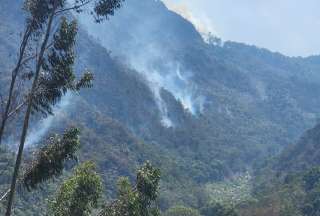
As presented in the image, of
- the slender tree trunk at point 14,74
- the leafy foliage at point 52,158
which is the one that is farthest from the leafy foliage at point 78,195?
the slender tree trunk at point 14,74

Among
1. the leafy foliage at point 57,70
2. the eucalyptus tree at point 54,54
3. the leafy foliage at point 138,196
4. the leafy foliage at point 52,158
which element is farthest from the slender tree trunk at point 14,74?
the leafy foliage at point 138,196

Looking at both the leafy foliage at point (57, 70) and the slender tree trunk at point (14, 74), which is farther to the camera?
the leafy foliage at point (57, 70)

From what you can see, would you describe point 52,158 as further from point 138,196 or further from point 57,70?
point 138,196

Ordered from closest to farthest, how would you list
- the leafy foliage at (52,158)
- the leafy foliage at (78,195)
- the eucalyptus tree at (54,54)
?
the leafy foliage at (52,158), the eucalyptus tree at (54,54), the leafy foliage at (78,195)

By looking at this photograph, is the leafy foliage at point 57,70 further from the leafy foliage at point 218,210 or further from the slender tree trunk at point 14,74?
the leafy foliage at point 218,210

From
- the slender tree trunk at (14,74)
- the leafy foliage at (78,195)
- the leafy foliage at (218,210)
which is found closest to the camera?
the slender tree trunk at (14,74)

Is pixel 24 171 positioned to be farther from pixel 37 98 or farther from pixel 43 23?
pixel 43 23

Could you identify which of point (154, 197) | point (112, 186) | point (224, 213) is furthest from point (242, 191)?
point (154, 197)

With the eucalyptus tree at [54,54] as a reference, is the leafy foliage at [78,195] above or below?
below

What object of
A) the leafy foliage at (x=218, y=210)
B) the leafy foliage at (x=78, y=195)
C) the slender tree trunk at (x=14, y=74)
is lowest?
the leafy foliage at (x=78, y=195)

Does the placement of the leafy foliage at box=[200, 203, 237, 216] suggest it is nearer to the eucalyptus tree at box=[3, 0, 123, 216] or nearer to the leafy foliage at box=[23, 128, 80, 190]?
the leafy foliage at box=[23, 128, 80, 190]

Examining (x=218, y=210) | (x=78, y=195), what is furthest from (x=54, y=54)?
(x=218, y=210)

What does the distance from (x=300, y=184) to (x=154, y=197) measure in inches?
4248

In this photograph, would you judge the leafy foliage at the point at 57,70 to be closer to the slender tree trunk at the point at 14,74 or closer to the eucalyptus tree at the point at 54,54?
the eucalyptus tree at the point at 54,54
